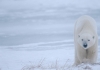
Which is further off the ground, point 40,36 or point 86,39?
point 86,39

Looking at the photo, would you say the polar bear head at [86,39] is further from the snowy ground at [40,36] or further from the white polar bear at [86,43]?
the snowy ground at [40,36]

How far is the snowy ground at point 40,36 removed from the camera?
666 centimetres

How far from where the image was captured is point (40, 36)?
577 inches

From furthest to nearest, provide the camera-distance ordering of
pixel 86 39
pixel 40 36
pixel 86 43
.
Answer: pixel 40 36
pixel 86 39
pixel 86 43

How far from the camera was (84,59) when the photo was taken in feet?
18.6

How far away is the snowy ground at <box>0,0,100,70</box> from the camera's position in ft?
21.8

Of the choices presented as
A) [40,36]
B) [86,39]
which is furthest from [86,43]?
[40,36]

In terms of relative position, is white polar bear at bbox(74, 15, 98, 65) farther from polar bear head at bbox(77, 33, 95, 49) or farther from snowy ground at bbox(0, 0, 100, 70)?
snowy ground at bbox(0, 0, 100, 70)

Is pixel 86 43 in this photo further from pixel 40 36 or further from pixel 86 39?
pixel 40 36

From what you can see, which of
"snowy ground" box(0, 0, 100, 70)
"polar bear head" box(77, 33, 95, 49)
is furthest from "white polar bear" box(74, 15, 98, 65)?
"snowy ground" box(0, 0, 100, 70)

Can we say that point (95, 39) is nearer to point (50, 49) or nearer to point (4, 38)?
point (50, 49)

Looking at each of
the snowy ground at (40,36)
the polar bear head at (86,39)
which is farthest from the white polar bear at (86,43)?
the snowy ground at (40,36)

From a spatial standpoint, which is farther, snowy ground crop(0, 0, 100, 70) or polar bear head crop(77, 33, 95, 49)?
snowy ground crop(0, 0, 100, 70)

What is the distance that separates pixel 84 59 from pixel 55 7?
27.4 meters
